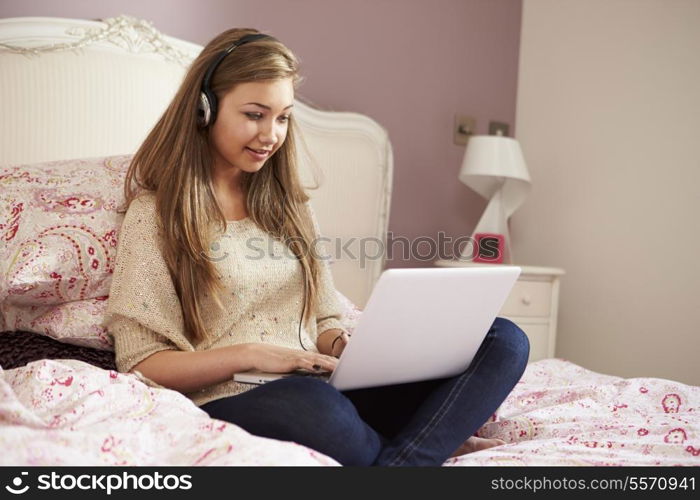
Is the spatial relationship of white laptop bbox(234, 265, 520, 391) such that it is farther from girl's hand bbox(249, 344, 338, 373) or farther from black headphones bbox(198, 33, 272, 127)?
black headphones bbox(198, 33, 272, 127)

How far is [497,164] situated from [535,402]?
1187 millimetres

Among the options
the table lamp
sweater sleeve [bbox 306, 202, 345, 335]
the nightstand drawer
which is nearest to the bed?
sweater sleeve [bbox 306, 202, 345, 335]

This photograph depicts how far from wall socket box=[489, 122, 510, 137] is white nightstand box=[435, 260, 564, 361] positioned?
677 millimetres

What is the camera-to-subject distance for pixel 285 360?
1.06 meters

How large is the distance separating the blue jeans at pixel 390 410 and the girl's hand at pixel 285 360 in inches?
2.2

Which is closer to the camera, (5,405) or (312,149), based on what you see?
(5,405)

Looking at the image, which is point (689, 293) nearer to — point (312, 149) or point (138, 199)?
point (312, 149)

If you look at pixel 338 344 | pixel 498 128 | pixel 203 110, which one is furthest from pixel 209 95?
pixel 498 128

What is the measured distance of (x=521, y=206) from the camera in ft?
9.41

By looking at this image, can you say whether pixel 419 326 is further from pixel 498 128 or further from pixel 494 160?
pixel 498 128

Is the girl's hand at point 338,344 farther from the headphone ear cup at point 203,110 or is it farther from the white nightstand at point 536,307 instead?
the white nightstand at point 536,307

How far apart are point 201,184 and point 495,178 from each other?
1548 millimetres

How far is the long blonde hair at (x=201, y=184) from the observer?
1195mm
